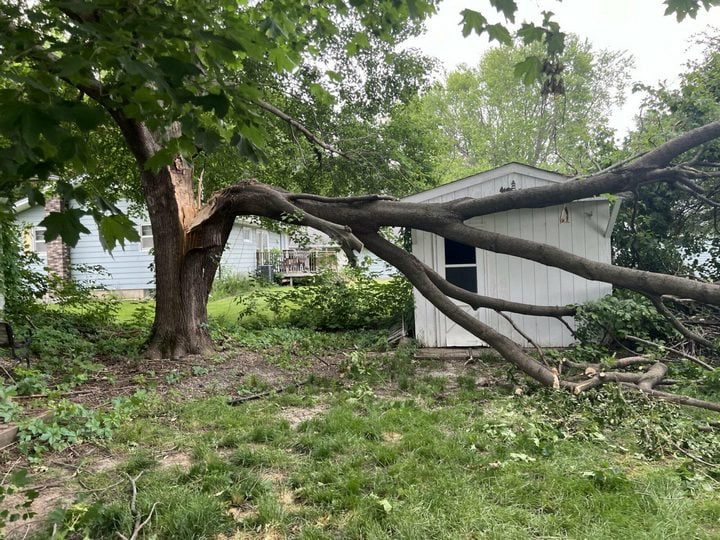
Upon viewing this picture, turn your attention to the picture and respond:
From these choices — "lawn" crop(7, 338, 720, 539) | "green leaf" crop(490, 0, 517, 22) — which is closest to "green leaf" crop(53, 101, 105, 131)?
"lawn" crop(7, 338, 720, 539)

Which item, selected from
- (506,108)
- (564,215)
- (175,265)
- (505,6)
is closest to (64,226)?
(505,6)

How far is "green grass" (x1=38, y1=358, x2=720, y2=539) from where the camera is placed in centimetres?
236

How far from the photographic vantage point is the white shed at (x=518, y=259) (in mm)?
7086

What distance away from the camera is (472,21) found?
2.97 metres

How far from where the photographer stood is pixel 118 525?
237 centimetres

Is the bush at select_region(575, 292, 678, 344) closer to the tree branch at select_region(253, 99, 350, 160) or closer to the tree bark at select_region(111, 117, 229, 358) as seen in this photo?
the tree branch at select_region(253, 99, 350, 160)

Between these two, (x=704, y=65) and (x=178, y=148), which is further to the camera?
(x=704, y=65)

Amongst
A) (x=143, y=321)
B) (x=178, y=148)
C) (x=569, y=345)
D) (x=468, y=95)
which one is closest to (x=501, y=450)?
(x=178, y=148)

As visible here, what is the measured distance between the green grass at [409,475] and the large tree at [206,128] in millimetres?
1147

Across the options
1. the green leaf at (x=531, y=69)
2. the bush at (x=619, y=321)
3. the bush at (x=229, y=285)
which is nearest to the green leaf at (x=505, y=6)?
the green leaf at (x=531, y=69)

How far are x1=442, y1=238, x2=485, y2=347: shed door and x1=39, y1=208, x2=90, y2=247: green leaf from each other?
6.32 metres

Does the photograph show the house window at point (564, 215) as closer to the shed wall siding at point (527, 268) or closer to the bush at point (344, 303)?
the shed wall siding at point (527, 268)

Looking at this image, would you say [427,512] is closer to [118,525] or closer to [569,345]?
[118,525]

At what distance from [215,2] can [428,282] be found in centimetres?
381
